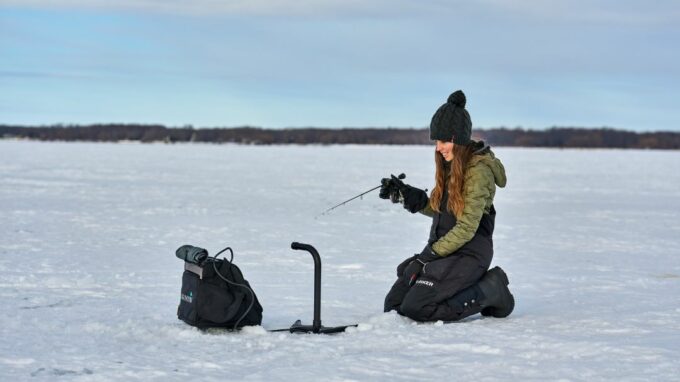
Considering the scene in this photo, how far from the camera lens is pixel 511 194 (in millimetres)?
17406

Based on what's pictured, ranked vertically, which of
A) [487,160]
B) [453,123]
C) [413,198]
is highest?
[453,123]

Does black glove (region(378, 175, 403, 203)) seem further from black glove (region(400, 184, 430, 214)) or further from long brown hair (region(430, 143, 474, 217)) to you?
long brown hair (region(430, 143, 474, 217))

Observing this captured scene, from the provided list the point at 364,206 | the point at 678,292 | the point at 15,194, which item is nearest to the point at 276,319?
the point at 678,292

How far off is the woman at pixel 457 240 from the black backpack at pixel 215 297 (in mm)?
953

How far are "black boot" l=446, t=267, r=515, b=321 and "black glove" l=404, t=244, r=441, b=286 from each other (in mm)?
257

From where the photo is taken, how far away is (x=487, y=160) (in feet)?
16.6

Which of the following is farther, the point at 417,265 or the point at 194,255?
the point at 417,265

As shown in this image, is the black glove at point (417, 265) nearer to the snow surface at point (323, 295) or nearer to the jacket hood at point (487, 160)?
the snow surface at point (323, 295)

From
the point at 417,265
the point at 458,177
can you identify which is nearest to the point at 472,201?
the point at 458,177

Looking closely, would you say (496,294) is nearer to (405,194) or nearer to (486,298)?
(486,298)

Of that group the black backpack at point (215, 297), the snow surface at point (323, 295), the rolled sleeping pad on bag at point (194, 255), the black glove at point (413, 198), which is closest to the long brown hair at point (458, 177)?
the black glove at point (413, 198)

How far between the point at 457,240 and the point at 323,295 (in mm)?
1360

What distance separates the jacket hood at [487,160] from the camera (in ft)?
16.5

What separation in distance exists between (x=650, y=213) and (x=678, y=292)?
23.9ft
